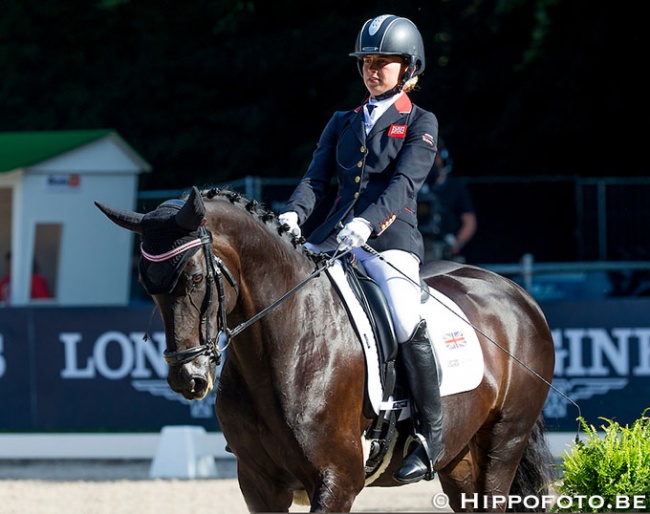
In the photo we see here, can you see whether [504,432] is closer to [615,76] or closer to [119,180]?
[119,180]

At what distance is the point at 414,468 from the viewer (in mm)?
4836

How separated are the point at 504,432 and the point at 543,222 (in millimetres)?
7413

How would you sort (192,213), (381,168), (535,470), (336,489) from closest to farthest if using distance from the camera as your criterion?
(192,213), (336,489), (381,168), (535,470)

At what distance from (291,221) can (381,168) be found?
0.49m

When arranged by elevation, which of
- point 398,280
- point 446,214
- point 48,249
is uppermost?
point 446,214

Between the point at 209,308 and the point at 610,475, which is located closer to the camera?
the point at 209,308

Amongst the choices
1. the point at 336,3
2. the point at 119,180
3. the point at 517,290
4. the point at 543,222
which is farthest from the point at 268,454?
the point at 336,3

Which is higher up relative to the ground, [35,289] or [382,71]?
[382,71]

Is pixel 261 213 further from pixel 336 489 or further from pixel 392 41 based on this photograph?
pixel 336 489

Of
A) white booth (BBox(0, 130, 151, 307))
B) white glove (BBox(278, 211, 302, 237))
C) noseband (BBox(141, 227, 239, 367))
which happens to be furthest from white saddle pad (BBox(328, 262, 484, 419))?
white booth (BBox(0, 130, 151, 307))

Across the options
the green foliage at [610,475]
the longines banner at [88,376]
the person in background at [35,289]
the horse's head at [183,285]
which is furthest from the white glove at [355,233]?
the person in background at [35,289]

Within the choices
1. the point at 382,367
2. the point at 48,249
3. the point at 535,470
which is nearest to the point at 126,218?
the point at 382,367

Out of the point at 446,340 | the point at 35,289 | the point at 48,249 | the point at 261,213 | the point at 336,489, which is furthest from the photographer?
the point at 48,249

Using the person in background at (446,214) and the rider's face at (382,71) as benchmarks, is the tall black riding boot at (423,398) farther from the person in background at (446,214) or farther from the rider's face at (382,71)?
the person in background at (446,214)
